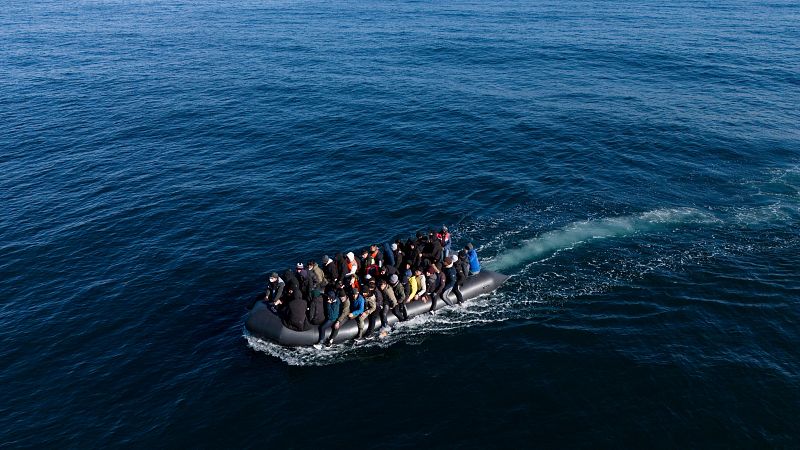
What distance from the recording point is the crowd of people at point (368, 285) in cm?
2348

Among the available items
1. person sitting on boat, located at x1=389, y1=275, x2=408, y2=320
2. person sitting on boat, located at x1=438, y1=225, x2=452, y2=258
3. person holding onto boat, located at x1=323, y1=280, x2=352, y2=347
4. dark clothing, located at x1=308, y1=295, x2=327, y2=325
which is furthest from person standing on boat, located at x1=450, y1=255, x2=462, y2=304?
dark clothing, located at x1=308, y1=295, x2=327, y2=325

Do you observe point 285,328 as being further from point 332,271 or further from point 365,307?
point 365,307

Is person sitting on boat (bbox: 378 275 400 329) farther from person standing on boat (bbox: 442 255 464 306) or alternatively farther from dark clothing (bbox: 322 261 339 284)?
person standing on boat (bbox: 442 255 464 306)

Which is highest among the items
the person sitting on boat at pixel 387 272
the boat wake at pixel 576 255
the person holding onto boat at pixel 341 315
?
the person sitting on boat at pixel 387 272

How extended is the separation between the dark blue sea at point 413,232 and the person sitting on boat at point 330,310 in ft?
3.73

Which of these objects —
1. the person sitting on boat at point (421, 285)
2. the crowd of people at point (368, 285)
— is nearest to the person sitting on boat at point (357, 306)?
the crowd of people at point (368, 285)

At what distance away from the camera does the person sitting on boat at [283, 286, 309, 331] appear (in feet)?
76.2

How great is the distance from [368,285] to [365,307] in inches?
40.5

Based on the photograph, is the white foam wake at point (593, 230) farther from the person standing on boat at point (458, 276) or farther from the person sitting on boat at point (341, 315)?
the person sitting on boat at point (341, 315)

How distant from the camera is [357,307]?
78.4ft

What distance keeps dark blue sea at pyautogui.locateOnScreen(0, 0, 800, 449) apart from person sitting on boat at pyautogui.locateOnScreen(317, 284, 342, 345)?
114cm

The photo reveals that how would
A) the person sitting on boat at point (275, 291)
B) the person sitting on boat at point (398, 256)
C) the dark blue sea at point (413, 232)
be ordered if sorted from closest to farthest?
the dark blue sea at point (413, 232) < the person sitting on boat at point (275, 291) < the person sitting on boat at point (398, 256)

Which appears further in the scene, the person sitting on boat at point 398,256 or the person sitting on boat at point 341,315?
the person sitting on boat at point 398,256

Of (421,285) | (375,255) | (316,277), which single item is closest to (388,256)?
(375,255)
